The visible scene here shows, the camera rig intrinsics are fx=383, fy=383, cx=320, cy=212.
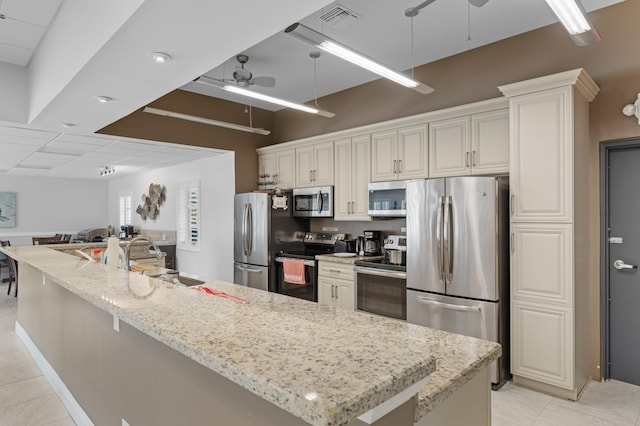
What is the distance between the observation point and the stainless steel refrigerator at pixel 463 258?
10.1 ft

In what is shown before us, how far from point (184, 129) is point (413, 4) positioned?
3324 mm

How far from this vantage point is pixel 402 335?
142cm

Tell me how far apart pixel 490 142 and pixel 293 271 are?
8.71 ft

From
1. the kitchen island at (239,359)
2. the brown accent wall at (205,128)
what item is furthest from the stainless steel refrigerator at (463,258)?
the brown accent wall at (205,128)

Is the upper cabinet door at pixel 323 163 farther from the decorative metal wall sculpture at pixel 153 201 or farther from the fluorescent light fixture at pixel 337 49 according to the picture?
the decorative metal wall sculpture at pixel 153 201

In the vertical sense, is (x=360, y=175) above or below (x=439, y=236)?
above

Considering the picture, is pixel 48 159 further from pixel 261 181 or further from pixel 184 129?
pixel 261 181

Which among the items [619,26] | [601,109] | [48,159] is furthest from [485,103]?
[48,159]

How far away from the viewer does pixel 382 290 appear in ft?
12.8

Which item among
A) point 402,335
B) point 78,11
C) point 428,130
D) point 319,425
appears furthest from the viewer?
point 428,130

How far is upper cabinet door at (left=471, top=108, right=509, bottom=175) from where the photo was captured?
3404mm

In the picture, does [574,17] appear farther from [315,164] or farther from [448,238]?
[315,164]


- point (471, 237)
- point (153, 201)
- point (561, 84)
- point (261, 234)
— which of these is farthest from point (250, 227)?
point (561, 84)

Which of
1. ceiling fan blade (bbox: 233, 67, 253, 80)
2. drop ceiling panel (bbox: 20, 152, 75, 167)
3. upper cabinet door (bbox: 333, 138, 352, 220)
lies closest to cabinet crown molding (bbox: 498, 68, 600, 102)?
upper cabinet door (bbox: 333, 138, 352, 220)
